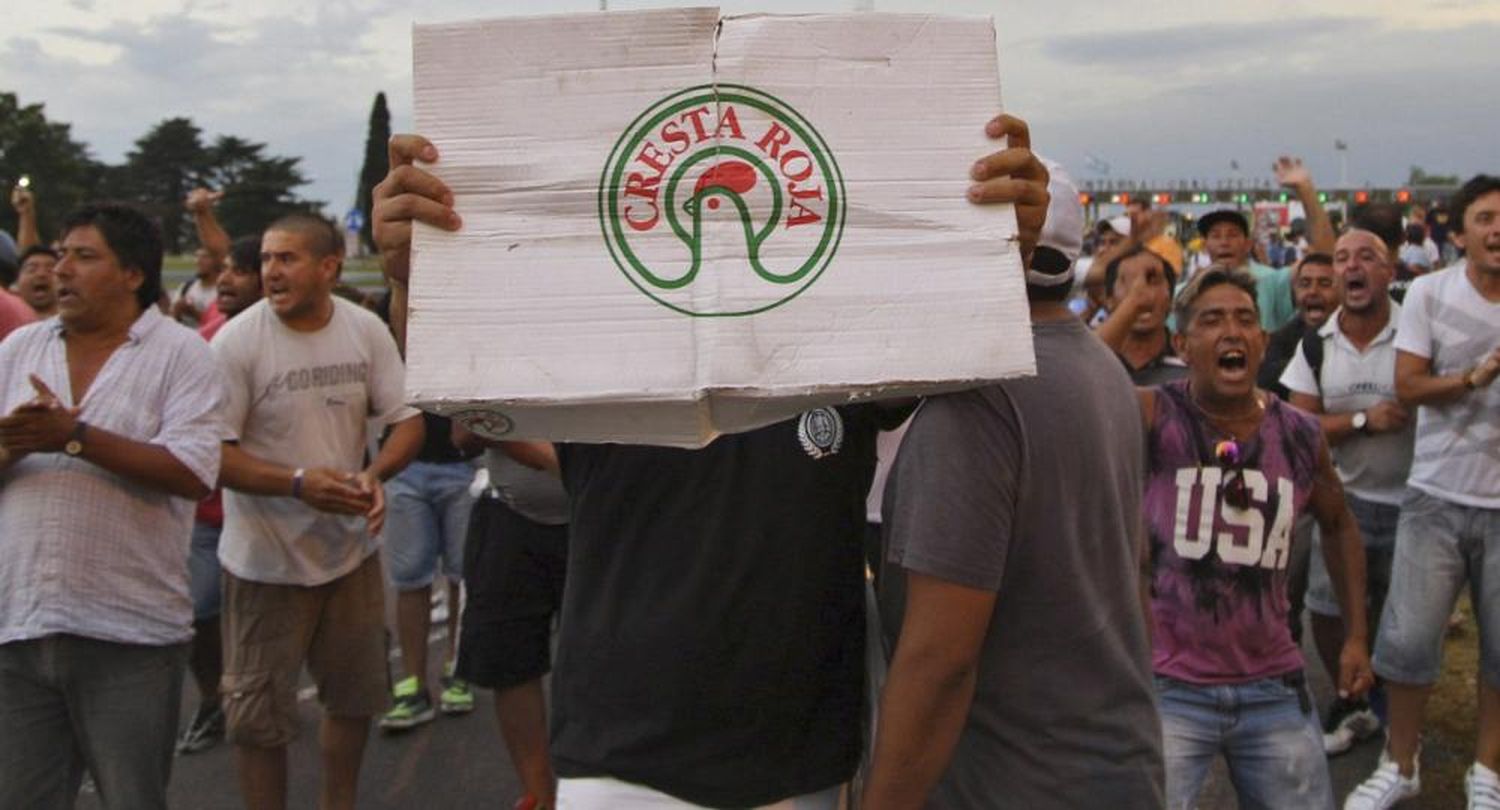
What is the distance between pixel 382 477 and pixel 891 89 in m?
3.24

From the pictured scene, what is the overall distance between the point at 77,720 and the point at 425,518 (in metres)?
2.68

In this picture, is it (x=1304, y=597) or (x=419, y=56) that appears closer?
(x=419, y=56)

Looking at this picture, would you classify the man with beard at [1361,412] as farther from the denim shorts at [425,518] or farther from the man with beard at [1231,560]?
the denim shorts at [425,518]

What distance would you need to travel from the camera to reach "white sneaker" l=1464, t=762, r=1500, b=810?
4.56m

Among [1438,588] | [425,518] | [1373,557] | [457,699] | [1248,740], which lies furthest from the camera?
[425,518]

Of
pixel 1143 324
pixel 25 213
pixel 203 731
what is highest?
pixel 25 213

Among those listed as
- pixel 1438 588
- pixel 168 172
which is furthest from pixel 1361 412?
pixel 168 172

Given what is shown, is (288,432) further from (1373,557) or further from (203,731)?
(1373,557)

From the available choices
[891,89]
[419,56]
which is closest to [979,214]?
[891,89]

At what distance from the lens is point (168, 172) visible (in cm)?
7675

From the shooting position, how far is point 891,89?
196 centimetres

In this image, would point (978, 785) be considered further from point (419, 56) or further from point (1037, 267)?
point (419, 56)

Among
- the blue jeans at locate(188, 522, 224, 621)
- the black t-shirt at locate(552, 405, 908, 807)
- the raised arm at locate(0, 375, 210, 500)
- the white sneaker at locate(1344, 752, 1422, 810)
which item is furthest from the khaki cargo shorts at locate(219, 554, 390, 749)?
the white sneaker at locate(1344, 752, 1422, 810)

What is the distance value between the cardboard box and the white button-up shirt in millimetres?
2117
